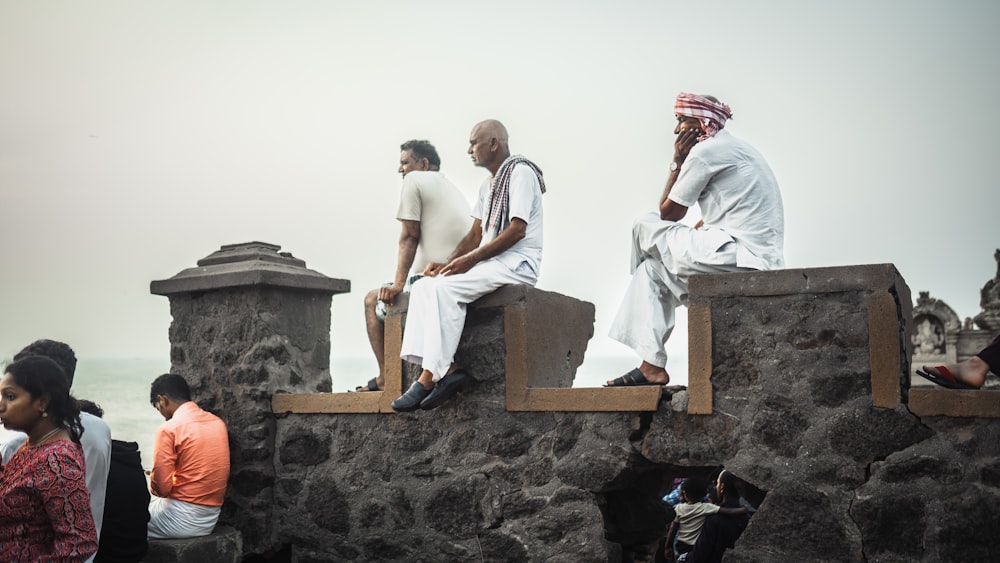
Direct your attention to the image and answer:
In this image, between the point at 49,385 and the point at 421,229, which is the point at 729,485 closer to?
the point at 421,229

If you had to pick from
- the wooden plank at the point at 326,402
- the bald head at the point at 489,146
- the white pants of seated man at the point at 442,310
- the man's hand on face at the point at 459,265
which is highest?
the bald head at the point at 489,146

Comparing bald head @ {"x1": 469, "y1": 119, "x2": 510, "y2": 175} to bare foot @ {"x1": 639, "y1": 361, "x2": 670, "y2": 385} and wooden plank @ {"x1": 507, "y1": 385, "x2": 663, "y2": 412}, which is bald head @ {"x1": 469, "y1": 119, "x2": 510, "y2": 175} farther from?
bare foot @ {"x1": 639, "y1": 361, "x2": 670, "y2": 385}

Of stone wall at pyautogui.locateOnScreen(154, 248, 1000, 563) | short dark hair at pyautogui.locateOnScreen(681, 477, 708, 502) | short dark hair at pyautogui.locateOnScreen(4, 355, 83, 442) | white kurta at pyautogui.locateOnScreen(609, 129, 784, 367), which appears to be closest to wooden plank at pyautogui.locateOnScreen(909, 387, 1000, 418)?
stone wall at pyautogui.locateOnScreen(154, 248, 1000, 563)

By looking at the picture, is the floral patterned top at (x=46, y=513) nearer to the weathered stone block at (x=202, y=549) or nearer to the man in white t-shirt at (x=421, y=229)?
the weathered stone block at (x=202, y=549)

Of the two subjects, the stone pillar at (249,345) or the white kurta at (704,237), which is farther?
the stone pillar at (249,345)

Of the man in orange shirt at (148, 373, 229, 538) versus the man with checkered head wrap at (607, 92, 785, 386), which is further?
the man in orange shirt at (148, 373, 229, 538)

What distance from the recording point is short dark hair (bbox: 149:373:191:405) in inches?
241

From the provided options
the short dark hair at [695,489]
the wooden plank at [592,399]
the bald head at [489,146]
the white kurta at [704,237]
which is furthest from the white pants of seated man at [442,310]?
the short dark hair at [695,489]

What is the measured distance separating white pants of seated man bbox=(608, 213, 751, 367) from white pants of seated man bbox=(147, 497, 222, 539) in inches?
110

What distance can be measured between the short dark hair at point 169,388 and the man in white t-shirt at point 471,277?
5.80 ft

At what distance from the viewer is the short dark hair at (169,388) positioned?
6129mm

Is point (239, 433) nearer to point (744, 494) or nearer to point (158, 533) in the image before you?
point (158, 533)

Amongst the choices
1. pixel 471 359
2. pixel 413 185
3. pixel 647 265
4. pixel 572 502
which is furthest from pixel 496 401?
pixel 413 185

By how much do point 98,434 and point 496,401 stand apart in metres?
2.06
